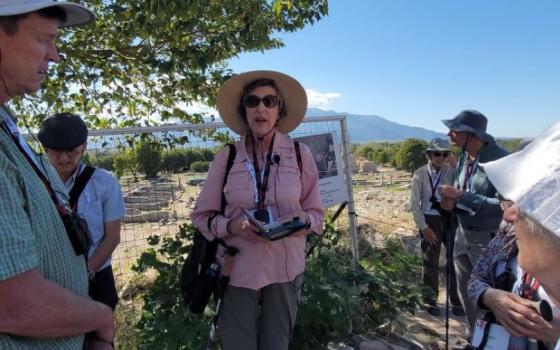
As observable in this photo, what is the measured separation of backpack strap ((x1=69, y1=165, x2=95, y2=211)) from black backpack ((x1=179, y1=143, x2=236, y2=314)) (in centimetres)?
75

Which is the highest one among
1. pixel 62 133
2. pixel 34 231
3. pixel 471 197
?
pixel 62 133

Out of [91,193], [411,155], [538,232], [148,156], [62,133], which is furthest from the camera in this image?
[411,155]

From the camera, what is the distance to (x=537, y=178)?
3.31 feet

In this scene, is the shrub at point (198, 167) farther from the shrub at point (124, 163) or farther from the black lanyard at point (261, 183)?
the black lanyard at point (261, 183)

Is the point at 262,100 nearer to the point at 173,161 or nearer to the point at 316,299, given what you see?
the point at 316,299

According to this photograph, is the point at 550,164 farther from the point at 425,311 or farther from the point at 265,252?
the point at 425,311

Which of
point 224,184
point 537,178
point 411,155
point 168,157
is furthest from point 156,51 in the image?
point 411,155

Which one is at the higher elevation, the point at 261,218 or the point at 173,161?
the point at 173,161

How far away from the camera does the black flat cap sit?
2.33 meters

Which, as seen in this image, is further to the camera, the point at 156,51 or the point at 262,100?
the point at 156,51

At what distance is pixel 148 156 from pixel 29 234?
304 cm

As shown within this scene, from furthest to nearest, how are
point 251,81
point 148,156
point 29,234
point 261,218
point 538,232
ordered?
point 148,156, point 251,81, point 261,218, point 538,232, point 29,234

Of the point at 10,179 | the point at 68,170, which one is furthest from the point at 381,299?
the point at 10,179

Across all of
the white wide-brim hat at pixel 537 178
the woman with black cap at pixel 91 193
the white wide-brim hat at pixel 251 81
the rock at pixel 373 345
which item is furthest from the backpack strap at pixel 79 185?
the rock at pixel 373 345
